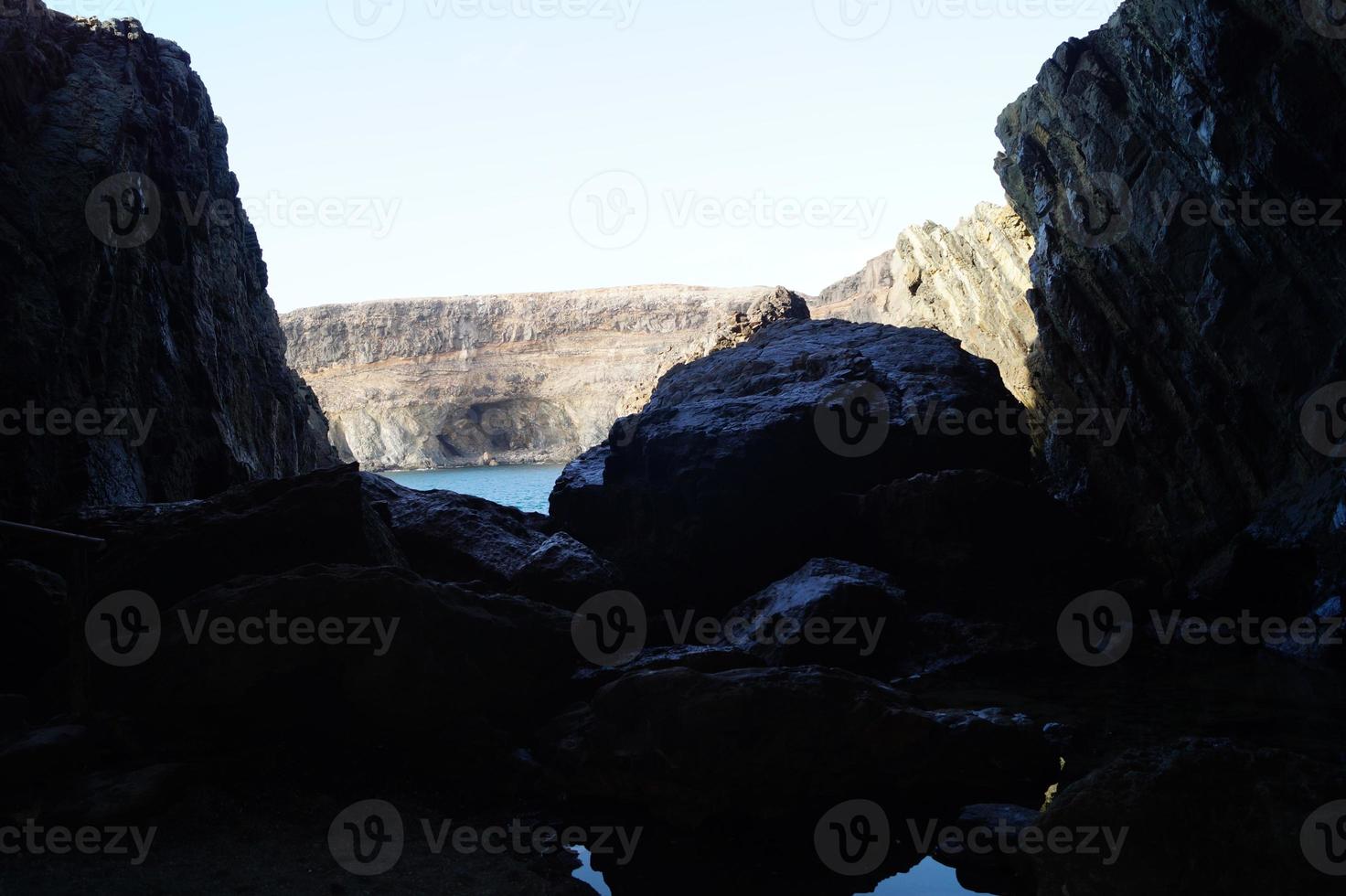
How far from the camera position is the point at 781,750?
22.6 feet

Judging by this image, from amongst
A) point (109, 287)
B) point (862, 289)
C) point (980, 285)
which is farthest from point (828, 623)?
point (862, 289)

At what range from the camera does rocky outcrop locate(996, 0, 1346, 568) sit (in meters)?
11.1

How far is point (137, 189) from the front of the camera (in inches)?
541

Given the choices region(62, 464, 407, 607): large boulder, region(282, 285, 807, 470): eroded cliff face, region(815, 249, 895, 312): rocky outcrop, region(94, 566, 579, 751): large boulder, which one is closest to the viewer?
region(94, 566, 579, 751): large boulder

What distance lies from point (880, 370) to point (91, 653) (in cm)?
1211

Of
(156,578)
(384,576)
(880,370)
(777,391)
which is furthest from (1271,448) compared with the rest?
(156,578)

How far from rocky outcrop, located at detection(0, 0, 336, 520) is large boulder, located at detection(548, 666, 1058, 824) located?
6.44 metres

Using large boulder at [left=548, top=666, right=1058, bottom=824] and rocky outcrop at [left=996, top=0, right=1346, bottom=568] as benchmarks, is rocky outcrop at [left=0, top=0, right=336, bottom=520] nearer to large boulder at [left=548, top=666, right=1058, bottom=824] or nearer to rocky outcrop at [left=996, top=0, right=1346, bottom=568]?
large boulder at [left=548, top=666, right=1058, bottom=824]

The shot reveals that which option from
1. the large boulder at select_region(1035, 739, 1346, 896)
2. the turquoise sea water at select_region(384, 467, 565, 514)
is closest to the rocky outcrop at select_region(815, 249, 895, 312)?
the turquoise sea water at select_region(384, 467, 565, 514)

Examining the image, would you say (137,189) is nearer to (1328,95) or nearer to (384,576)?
(384,576)

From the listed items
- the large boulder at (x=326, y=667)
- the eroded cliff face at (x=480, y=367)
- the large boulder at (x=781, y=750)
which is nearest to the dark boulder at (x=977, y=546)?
the large boulder at (x=781, y=750)

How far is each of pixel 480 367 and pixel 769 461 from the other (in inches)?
3224

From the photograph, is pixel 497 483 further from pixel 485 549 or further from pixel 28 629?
pixel 28 629

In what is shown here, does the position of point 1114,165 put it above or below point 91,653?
above
